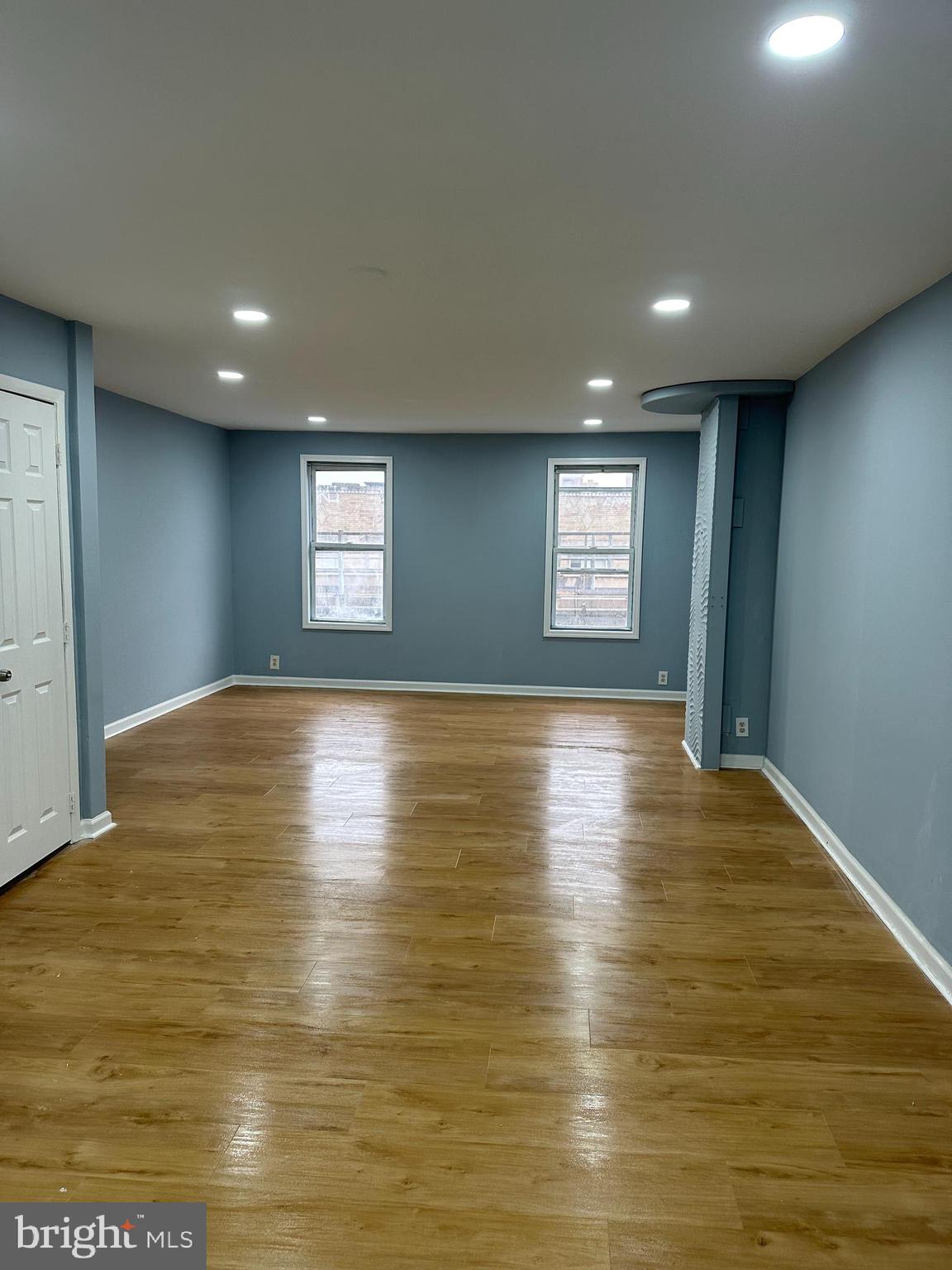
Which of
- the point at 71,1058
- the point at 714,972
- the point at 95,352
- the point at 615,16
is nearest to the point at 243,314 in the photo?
the point at 95,352

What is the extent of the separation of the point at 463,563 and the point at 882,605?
15.5 feet

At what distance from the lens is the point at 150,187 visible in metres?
2.22

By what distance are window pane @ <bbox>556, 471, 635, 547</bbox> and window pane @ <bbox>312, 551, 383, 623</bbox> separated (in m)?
1.79

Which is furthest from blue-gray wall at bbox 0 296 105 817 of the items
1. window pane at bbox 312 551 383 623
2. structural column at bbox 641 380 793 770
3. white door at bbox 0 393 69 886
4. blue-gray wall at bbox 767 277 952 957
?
window pane at bbox 312 551 383 623

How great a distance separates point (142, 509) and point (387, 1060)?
495 centimetres

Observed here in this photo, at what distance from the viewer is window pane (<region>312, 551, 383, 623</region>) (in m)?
7.82

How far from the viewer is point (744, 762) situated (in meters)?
5.30

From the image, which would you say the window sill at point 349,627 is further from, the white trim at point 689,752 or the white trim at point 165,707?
the white trim at point 689,752

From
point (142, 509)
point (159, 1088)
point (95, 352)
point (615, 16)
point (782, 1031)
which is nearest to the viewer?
point (615, 16)

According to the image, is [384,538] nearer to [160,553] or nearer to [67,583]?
[160,553]

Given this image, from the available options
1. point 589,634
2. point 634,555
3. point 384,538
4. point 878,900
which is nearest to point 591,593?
Result: point 589,634

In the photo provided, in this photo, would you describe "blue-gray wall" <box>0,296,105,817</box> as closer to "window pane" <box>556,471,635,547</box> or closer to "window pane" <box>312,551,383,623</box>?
"window pane" <box>312,551,383,623</box>

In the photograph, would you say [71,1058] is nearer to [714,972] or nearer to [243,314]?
[714,972]

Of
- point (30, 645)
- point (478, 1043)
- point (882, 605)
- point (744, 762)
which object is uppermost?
point (882, 605)
